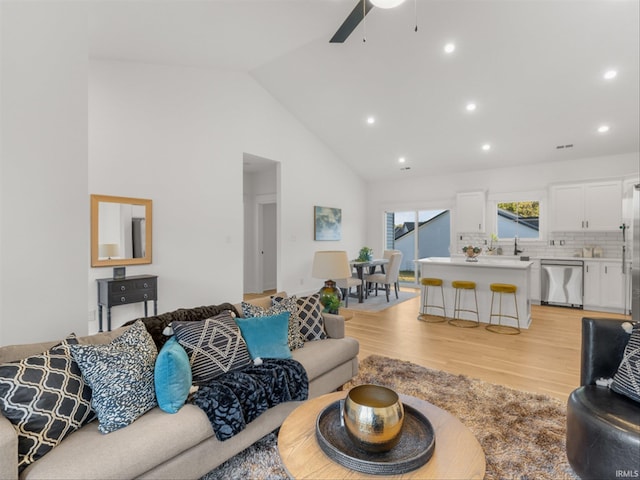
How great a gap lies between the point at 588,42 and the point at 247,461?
526 centimetres

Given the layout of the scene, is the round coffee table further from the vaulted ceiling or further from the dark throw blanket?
the vaulted ceiling

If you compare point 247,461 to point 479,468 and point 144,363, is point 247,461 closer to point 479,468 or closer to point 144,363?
point 144,363

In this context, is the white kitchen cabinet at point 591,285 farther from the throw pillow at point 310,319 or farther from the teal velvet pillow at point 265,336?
the teal velvet pillow at point 265,336

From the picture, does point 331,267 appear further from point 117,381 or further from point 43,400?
point 43,400

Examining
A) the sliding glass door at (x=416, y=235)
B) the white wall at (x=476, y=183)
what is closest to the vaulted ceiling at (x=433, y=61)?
the white wall at (x=476, y=183)

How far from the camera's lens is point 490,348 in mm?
3719

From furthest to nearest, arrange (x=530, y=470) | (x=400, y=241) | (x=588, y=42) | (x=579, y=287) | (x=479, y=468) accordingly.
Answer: (x=400, y=241) → (x=579, y=287) → (x=588, y=42) → (x=530, y=470) → (x=479, y=468)

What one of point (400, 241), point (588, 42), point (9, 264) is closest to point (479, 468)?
point (9, 264)

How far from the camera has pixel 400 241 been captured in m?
8.48

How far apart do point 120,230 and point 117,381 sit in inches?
121

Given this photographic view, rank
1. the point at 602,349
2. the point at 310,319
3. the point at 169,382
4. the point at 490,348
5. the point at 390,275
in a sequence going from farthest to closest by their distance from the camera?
1. the point at 390,275
2. the point at 490,348
3. the point at 310,319
4. the point at 602,349
5. the point at 169,382

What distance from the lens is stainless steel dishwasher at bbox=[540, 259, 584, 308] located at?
5.61m

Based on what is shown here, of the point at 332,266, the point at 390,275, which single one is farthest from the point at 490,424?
the point at 390,275

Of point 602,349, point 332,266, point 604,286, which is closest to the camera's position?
point 602,349
